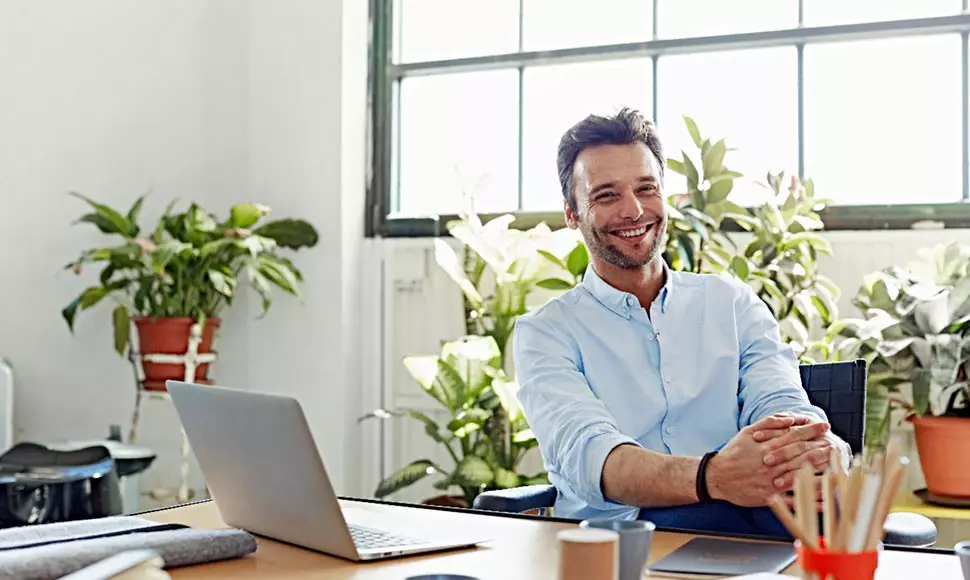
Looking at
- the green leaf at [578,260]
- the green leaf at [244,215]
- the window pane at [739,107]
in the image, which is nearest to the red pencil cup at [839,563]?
the green leaf at [578,260]

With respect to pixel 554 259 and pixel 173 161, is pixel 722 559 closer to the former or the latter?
pixel 554 259

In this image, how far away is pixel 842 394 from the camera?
222cm

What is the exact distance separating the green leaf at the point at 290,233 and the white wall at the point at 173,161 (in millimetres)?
73

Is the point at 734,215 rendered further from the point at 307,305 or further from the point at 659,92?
the point at 307,305

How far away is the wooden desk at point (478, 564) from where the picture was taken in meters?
1.34

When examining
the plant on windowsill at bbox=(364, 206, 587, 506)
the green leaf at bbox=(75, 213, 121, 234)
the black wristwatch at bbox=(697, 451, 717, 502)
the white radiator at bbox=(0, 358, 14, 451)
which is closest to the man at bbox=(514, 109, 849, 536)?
the black wristwatch at bbox=(697, 451, 717, 502)

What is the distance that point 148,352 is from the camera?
355 centimetres

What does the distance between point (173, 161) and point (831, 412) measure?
2595 mm

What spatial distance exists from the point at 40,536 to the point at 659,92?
9.25ft

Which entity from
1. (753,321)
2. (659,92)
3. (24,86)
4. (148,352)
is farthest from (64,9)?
(753,321)

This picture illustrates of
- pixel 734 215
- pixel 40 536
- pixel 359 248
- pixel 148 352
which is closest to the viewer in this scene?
pixel 40 536

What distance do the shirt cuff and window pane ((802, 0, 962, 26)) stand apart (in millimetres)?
2069

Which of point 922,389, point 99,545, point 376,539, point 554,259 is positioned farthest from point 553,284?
Result: point 99,545

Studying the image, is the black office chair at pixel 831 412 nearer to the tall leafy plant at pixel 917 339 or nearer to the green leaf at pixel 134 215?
the tall leafy plant at pixel 917 339
